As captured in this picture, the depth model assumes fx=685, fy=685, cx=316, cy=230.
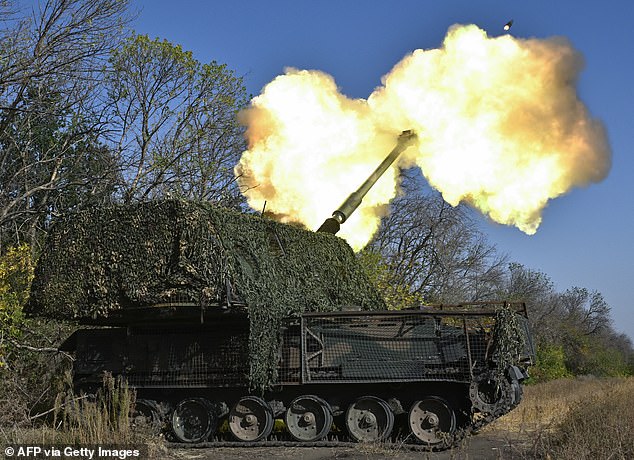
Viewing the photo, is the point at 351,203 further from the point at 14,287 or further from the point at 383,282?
the point at 383,282

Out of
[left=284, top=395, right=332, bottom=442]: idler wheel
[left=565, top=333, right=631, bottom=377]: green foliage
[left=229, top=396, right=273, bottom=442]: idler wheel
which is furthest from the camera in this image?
[left=565, top=333, right=631, bottom=377]: green foliage

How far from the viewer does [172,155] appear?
24.5 m

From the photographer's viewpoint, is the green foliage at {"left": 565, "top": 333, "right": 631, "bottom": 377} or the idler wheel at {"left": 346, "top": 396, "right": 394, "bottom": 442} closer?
the idler wheel at {"left": 346, "top": 396, "right": 394, "bottom": 442}

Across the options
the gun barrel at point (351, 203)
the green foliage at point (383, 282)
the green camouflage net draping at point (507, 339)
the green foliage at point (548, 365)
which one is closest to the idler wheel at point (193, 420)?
the gun barrel at point (351, 203)

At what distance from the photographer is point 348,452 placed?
430 inches

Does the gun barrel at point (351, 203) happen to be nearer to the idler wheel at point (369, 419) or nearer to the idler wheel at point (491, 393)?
the idler wheel at point (369, 419)

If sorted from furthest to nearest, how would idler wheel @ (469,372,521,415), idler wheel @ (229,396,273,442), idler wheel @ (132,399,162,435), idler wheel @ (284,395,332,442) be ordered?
idler wheel @ (132,399,162,435)
idler wheel @ (229,396,273,442)
idler wheel @ (284,395,332,442)
idler wheel @ (469,372,521,415)

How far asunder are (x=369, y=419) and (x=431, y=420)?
42.1 inches

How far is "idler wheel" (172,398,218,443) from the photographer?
12422 mm

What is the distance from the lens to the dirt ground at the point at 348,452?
10.4 meters

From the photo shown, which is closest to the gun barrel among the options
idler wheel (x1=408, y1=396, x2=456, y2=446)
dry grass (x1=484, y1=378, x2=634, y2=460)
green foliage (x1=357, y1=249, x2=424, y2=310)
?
idler wheel (x1=408, y1=396, x2=456, y2=446)

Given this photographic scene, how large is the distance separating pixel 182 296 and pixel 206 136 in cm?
Answer: 1507

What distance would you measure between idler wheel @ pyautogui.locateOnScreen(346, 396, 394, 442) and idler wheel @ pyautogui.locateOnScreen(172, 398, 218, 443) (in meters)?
2.51

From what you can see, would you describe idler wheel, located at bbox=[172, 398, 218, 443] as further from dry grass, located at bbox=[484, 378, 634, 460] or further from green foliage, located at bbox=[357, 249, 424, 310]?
green foliage, located at bbox=[357, 249, 424, 310]
